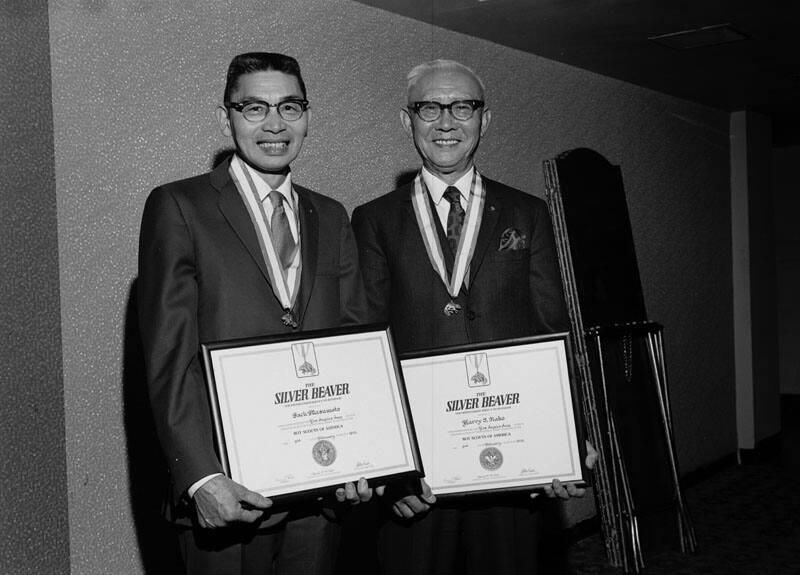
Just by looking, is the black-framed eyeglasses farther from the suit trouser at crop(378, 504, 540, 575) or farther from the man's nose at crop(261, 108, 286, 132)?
the suit trouser at crop(378, 504, 540, 575)

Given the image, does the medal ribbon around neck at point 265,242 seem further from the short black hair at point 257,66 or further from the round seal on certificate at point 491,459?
the round seal on certificate at point 491,459

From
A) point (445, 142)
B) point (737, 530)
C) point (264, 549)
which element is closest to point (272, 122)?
point (445, 142)

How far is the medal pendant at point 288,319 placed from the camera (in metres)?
Result: 2.00

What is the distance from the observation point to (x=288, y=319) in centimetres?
200

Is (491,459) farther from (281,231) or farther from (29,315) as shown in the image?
(29,315)

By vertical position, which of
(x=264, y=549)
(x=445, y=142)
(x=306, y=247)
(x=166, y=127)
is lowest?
(x=264, y=549)

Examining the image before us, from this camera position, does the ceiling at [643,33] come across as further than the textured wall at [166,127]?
Yes

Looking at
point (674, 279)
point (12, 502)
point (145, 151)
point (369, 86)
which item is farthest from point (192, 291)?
point (674, 279)

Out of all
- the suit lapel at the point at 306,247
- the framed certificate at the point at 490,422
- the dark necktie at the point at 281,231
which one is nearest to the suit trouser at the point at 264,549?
the framed certificate at the point at 490,422

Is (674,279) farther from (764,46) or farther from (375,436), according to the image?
(375,436)

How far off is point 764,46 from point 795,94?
5.48 ft

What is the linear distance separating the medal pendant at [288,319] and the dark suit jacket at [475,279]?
0.38 m

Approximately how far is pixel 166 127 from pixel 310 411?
1.15 metres

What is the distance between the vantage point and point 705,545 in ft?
15.0
